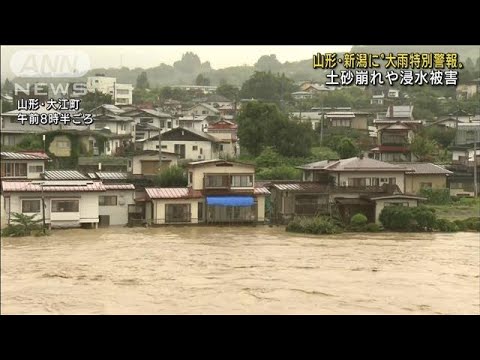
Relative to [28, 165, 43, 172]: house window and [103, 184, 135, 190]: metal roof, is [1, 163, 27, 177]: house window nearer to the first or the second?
[28, 165, 43, 172]: house window

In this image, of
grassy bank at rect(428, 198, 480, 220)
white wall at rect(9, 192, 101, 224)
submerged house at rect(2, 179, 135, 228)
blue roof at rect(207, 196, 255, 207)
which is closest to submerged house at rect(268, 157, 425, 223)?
blue roof at rect(207, 196, 255, 207)

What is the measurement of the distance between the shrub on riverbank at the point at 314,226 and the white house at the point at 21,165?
5.99 m

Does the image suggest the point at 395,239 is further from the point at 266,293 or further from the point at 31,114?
the point at 31,114

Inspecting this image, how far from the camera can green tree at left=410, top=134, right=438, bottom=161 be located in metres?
19.0

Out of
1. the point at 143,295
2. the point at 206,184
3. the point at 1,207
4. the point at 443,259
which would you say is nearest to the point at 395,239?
the point at 443,259

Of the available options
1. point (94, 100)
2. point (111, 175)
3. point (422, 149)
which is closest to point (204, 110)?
point (94, 100)

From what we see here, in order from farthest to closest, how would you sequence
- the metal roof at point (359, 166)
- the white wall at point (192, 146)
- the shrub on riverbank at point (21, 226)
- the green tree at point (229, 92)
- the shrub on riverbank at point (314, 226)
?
1. the green tree at point (229, 92)
2. the white wall at point (192, 146)
3. the metal roof at point (359, 166)
4. the shrub on riverbank at point (314, 226)
5. the shrub on riverbank at point (21, 226)

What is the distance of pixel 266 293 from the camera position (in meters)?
8.93

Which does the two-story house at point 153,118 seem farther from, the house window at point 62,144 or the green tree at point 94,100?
the house window at point 62,144

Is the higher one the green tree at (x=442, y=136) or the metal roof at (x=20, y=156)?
the green tree at (x=442, y=136)

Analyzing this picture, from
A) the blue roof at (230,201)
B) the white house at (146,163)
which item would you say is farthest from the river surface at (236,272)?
the white house at (146,163)

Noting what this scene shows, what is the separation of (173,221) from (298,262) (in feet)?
13.7

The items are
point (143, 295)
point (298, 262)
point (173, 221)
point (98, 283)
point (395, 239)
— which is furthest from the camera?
point (173, 221)

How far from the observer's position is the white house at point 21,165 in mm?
15789
